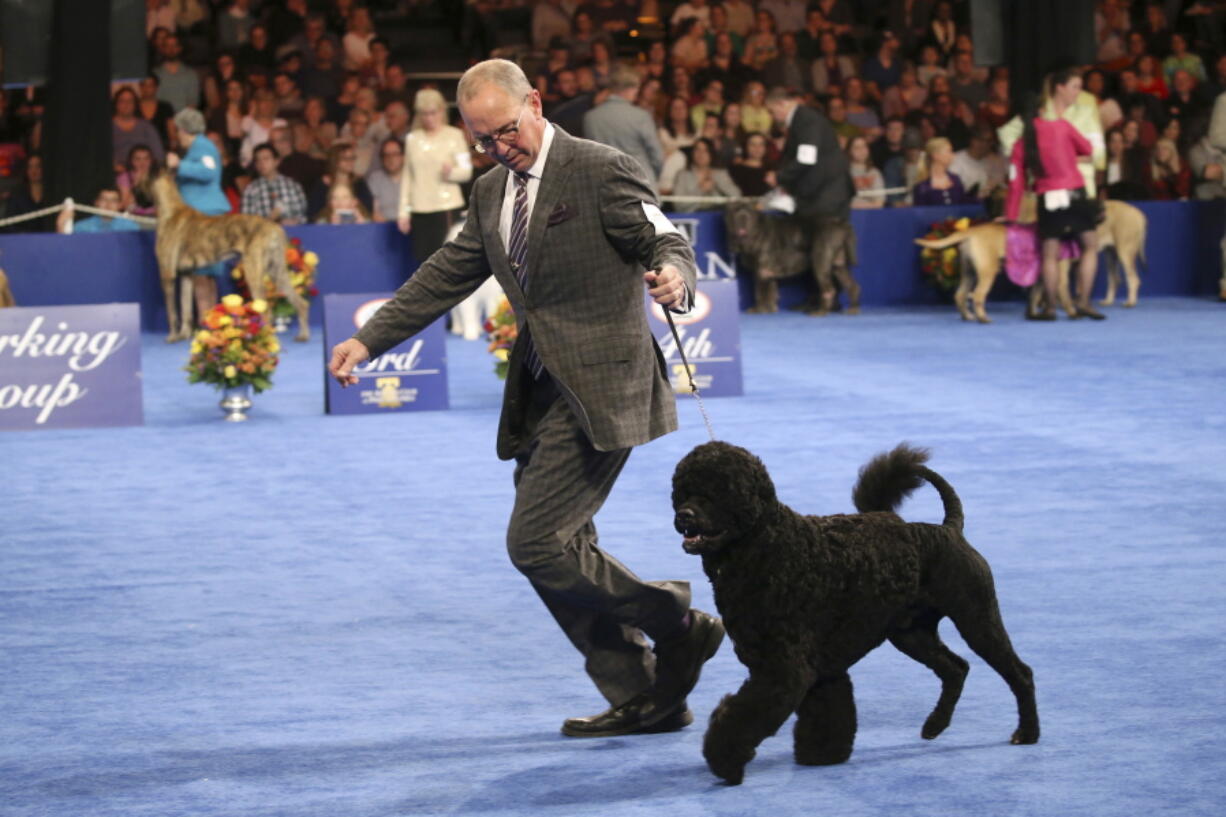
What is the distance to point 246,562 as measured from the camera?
256 inches

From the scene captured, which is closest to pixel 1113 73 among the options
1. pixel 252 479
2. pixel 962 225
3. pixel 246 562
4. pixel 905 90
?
pixel 905 90

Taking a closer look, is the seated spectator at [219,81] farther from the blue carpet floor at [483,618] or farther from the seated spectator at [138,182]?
the blue carpet floor at [483,618]

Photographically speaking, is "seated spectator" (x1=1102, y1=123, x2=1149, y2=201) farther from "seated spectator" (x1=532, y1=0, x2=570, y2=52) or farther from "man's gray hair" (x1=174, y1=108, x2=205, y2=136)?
"man's gray hair" (x1=174, y1=108, x2=205, y2=136)

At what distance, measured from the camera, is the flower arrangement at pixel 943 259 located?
15.7 metres

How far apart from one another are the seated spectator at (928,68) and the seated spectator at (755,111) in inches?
74.2

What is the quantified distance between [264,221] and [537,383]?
10.1 metres

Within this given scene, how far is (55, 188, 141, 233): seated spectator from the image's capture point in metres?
14.9

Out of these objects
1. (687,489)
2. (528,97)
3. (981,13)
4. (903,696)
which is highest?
(981,13)

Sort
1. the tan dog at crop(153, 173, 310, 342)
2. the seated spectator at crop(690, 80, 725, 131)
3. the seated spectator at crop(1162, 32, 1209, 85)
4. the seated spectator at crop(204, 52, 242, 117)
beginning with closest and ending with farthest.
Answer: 1. the tan dog at crop(153, 173, 310, 342)
2. the seated spectator at crop(204, 52, 242, 117)
3. the seated spectator at crop(690, 80, 725, 131)
4. the seated spectator at crop(1162, 32, 1209, 85)

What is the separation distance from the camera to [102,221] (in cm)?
1510

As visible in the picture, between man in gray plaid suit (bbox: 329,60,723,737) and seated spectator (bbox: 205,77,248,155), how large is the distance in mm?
12265

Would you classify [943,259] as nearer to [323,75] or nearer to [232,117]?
[323,75]

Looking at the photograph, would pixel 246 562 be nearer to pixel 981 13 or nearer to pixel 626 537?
pixel 626 537

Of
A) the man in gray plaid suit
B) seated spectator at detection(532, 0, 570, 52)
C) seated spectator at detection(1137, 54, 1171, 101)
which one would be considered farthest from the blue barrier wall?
the man in gray plaid suit
